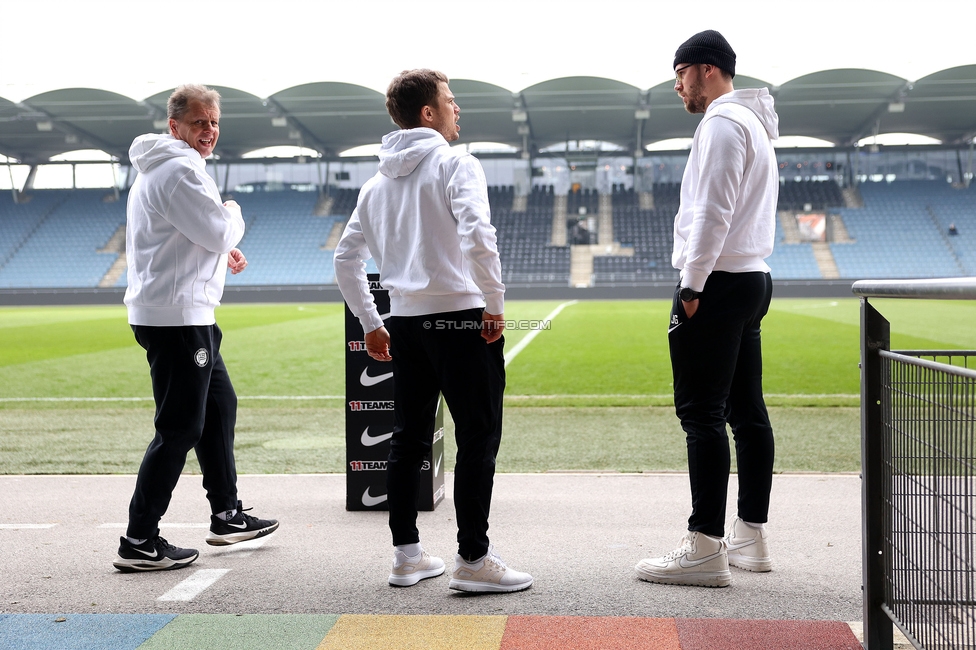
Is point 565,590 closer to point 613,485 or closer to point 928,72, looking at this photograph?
point 613,485

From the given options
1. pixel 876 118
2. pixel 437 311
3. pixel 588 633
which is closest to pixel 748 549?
pixel 588 633

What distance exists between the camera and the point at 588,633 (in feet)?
8.22

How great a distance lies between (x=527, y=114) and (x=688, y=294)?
3782cm

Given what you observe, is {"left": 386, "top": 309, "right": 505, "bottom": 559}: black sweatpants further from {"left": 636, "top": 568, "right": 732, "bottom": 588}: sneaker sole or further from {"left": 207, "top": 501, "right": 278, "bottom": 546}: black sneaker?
{"left": 207, "top": 501, "right": 278, "bottom": 546}: black sneaker

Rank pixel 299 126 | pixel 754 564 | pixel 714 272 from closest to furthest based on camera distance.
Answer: pixel 714 272 < pixel 754 564 < pixel 299 126

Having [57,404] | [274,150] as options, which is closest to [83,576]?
[57,404]

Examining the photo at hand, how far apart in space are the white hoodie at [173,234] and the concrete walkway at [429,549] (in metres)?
0.95

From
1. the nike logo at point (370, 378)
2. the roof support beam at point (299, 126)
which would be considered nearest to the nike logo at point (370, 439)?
the nike logo at point (370, 378)

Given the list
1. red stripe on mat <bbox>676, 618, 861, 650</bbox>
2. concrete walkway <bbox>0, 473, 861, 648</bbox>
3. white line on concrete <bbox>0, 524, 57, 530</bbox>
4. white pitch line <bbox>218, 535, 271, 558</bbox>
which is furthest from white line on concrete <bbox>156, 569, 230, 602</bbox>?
red stripe on mat <bbox>676, 618, 861, 650</bbox>

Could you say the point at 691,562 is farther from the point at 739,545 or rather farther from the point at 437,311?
the point at 437,311

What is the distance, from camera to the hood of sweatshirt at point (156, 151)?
10.6 ft

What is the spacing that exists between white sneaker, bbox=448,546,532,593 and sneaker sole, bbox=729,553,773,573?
82cm

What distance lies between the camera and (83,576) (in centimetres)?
312

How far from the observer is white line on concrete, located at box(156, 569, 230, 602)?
2.89 metres
